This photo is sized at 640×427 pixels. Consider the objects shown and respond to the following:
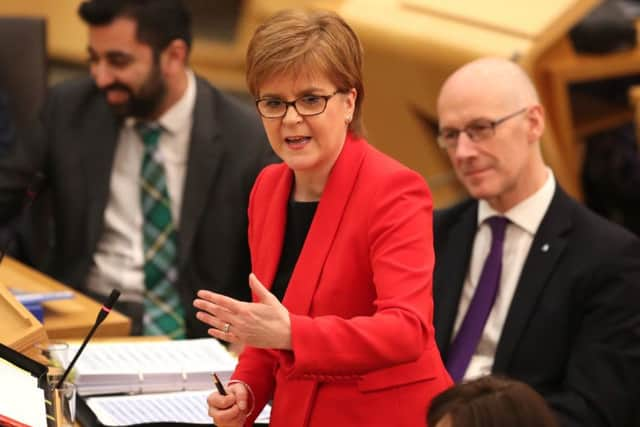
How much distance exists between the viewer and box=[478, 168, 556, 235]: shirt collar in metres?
2.88

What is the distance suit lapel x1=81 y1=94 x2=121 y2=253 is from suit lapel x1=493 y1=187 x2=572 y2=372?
4.15ft

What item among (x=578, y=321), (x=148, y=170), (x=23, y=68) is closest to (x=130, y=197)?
(x=148, y=170)

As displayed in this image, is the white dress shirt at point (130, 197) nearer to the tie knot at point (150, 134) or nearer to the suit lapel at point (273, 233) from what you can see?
the tie knot at point (150, 134)

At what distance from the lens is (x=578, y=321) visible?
2.73 m

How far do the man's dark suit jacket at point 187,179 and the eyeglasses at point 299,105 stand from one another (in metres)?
1.48

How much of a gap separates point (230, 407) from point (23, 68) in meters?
2.35

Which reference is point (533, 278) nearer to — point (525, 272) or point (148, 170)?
point (525, 272)

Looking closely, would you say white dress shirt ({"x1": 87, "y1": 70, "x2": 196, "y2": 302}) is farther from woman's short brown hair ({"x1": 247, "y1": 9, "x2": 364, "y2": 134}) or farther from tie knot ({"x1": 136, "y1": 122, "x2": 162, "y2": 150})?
woman's short brown hair ({"x1": 247, "y1": 9, "x2": 364, "y2": 134})

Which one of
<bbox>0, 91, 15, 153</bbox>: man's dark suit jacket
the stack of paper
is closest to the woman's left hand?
the stack of paper

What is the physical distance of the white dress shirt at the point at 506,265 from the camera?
2846 mm

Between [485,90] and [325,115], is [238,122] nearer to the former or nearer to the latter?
[485,90]

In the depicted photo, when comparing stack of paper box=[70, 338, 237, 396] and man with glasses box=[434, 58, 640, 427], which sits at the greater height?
man with glasses box=[434, 58, 640, 427]

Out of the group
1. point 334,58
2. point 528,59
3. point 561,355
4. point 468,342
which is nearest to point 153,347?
point 468,342

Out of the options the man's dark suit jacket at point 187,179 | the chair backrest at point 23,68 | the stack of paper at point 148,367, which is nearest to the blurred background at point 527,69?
the chair backrest at point 23,68
